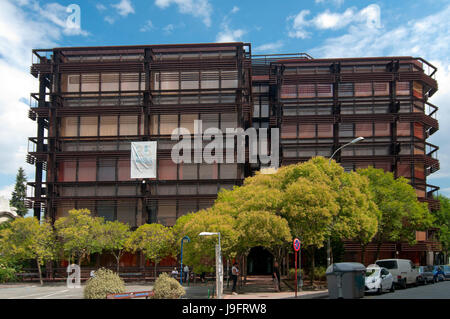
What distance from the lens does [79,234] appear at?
153 feet

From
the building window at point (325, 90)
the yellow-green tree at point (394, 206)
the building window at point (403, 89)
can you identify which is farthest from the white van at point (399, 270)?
the building window at point (403, 89)

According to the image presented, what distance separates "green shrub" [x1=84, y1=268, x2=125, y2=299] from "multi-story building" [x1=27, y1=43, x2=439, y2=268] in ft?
112

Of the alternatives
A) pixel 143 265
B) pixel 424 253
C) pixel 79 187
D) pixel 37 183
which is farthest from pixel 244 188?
pixel 424 253

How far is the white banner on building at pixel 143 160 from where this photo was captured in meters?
55.9

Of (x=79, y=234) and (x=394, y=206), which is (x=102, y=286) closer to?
(x=79, y=234)

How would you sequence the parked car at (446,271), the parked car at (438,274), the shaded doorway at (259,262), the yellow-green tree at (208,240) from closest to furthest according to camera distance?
1. the yellow-green tree at (208,240)
2. the parked car at (438,274)
3. the parked car at (446,271)
4. the shaded doorway at (259,262)

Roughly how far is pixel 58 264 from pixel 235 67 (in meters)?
29.4

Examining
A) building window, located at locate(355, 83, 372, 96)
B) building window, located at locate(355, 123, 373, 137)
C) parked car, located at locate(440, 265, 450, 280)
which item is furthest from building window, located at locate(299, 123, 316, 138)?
parked car, located at locate(440, 265, 450, 280)

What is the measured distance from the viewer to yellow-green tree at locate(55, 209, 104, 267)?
152ft

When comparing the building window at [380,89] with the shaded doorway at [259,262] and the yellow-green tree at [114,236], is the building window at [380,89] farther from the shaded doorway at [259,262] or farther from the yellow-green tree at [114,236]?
the yellow-green tree at [114,236]

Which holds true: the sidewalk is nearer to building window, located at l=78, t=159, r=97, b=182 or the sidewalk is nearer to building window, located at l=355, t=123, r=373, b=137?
building window, located at l=355, t=123, r=373, b=137

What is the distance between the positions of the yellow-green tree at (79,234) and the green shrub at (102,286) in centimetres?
2631

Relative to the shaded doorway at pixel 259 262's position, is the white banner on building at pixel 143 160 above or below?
above
